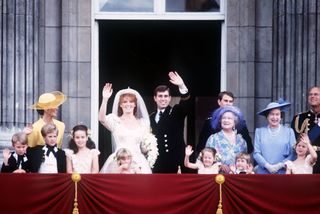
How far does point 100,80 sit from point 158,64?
144 inches

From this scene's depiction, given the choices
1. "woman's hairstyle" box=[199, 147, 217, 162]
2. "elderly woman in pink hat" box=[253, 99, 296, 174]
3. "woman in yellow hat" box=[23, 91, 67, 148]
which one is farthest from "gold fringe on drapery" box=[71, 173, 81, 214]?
"elderly woman in pink hat" box=[253, 99, 296, 174]

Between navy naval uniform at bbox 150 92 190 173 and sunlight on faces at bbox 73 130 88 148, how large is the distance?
109 centimetres

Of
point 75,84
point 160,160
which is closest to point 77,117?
point 75,84

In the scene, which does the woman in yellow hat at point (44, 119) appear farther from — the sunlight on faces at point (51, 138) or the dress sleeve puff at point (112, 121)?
the dress sleeve puff at point (112, 121)

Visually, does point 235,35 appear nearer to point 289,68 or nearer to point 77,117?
point 289,68

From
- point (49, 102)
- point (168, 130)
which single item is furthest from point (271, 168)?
point (49, 102)

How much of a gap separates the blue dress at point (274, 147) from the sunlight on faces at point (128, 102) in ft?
5.67

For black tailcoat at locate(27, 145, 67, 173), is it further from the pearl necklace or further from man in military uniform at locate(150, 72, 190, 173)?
the pearl necklace

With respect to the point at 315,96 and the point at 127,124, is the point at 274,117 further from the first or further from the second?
the point at 127,124

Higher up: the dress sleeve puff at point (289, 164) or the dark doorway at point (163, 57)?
the dark doorway at point (163, 57)

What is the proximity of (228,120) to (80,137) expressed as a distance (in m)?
1.94

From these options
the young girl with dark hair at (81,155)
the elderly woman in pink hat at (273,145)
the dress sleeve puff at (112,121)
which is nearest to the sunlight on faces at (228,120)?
the elderly woman in pink hat at (273,145)

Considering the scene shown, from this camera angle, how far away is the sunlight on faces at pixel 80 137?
12.5 m

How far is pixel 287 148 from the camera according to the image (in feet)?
41.3
